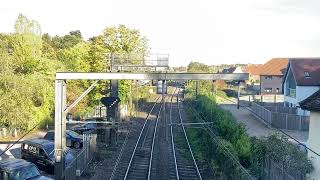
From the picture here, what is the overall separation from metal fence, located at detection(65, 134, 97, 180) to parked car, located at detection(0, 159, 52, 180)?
1082 millimetres

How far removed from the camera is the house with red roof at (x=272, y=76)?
2771 inches

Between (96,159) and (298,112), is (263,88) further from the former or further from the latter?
(96,159)

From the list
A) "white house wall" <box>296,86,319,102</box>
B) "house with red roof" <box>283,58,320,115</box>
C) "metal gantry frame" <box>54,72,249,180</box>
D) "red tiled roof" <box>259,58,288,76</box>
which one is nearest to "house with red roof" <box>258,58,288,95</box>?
"red tiled roof" <box>259,58,288,76</box>

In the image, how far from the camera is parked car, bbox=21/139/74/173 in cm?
2138

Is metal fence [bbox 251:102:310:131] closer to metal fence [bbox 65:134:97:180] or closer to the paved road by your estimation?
the paved road

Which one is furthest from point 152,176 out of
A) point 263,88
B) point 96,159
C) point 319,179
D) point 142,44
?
point 263,88

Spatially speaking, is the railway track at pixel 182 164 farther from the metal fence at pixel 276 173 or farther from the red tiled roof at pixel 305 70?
the red tiled roof at pixel 305 70

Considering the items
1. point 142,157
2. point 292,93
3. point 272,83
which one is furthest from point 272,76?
point 142,157

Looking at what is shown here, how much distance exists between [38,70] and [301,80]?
25.2 m

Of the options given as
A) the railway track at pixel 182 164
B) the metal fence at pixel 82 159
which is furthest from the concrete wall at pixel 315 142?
the metal fence at pixel 82 159

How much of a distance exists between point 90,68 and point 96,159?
2193 centimetres

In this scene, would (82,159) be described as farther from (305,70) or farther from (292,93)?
(292,93)

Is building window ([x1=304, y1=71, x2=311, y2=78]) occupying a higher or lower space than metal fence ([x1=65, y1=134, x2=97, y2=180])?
higher

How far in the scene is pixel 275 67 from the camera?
71312 millimetres
